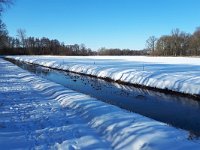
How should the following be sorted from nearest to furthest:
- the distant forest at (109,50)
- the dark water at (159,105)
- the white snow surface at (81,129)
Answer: the white snow surface at (81,129), the dark water at (159,105), the distant forest at (109,50)

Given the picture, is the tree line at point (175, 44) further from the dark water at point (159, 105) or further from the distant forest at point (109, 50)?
the dark water at point (159, 105)

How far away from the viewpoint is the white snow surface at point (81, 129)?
9031mm

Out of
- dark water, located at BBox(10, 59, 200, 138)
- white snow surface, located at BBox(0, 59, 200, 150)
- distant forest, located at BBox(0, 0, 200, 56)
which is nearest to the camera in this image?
white snow surface, located at BBox(0, 59, 200, 150)

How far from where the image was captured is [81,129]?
10852 millimetres

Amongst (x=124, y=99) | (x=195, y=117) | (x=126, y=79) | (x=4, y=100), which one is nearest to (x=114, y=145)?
(x=195, y=117)

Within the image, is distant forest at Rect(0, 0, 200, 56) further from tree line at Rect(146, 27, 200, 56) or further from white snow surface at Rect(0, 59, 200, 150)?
white snow surface at Rect(0, 59, 200, 150)

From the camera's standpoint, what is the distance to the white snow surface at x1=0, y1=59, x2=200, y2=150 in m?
9.03

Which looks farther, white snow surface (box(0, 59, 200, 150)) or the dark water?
the dark water

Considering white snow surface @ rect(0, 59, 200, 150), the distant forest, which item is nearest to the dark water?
white snow surface @ rect(0, 59, 200, 150)

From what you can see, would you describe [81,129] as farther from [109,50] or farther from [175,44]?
[109,50]

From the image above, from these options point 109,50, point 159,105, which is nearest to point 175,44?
point 109,50

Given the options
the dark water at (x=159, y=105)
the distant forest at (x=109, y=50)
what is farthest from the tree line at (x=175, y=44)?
the dark water at (x=159, y=105)

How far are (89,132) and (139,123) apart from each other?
1.86 m

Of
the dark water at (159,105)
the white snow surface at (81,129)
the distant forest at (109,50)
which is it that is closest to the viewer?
the white snow surface at (81,129)
